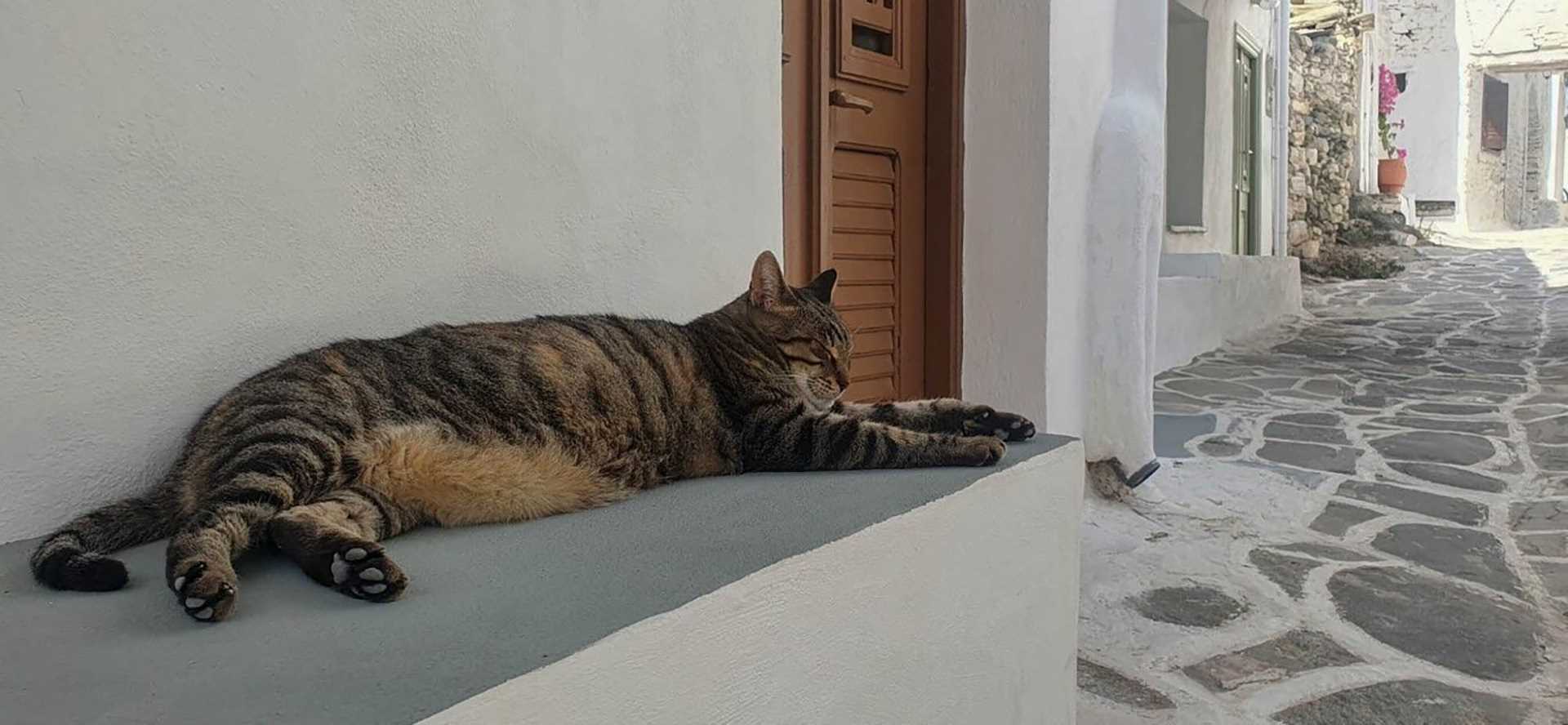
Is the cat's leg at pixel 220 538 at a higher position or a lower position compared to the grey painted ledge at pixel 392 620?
higher

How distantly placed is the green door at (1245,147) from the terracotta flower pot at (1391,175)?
6706 millimetres

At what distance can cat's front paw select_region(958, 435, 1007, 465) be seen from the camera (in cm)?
187

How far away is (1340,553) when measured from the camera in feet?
12.5

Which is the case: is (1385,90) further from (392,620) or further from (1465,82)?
(392,620)

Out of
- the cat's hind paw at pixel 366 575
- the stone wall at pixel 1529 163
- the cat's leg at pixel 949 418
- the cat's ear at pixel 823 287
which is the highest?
the stone wall at pixel 1529 163

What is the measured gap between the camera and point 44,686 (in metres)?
0.98

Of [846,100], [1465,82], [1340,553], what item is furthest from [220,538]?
[1465,82]

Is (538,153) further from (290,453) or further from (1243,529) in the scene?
(1243,529)

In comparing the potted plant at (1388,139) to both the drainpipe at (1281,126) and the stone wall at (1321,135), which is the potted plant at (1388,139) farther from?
the drainpipe at (1281,126)

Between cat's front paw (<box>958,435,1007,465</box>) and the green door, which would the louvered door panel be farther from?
the green door

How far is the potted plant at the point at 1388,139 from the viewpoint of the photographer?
48.9 ft

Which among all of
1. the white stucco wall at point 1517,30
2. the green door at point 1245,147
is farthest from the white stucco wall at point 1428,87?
the green door at point 1245,147

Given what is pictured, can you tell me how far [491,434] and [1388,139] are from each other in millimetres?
17787

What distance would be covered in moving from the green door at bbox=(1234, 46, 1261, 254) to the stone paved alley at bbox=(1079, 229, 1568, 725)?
2315 millimetres
